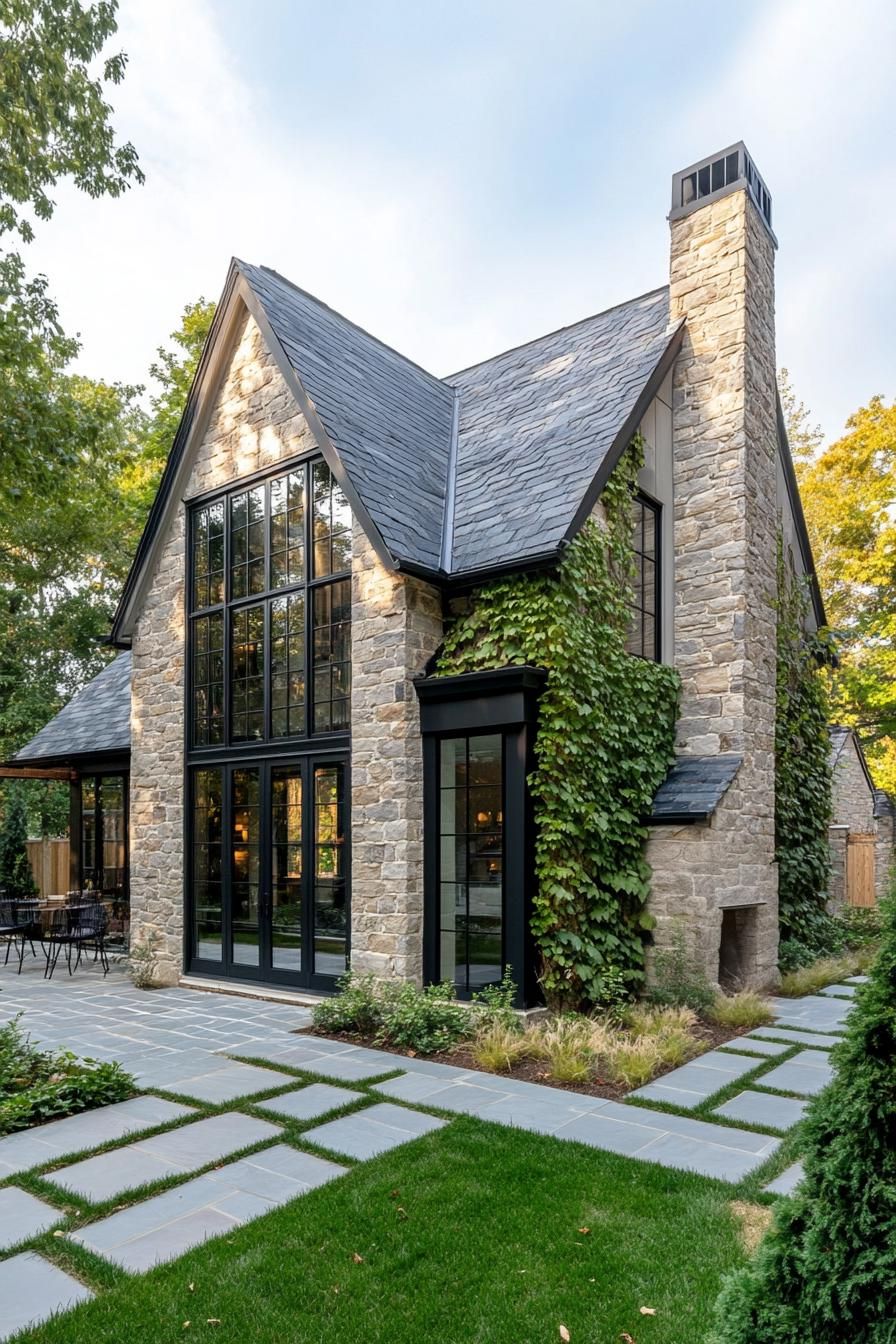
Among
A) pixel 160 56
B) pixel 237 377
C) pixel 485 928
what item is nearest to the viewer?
pixel 485 928

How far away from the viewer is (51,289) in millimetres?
8766

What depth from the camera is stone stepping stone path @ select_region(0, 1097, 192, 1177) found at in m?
4.24

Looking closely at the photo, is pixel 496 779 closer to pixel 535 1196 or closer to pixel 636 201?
pixel 535 1196

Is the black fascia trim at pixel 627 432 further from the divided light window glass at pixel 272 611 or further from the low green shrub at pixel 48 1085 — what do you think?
the low green shrub at pixel 48 1085

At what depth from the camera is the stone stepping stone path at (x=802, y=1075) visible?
17.4 ft

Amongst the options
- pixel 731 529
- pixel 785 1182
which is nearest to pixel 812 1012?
pixel 785 1182

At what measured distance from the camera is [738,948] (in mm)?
8430

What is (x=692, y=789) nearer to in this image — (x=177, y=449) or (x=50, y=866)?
(x=177, y=449)

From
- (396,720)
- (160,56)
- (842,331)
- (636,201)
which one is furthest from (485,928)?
(842,331)

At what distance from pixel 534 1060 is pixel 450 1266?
2.82 meters

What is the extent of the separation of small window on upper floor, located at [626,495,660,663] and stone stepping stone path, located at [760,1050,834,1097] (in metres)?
3.91

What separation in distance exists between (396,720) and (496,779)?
1015 millimetres

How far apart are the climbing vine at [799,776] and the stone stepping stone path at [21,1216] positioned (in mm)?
7854

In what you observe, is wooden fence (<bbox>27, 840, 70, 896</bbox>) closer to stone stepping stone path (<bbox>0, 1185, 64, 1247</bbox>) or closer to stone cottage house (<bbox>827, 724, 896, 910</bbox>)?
stone stepping stone path (<bbox>0, 1185, 64, 1247</bbox>)
